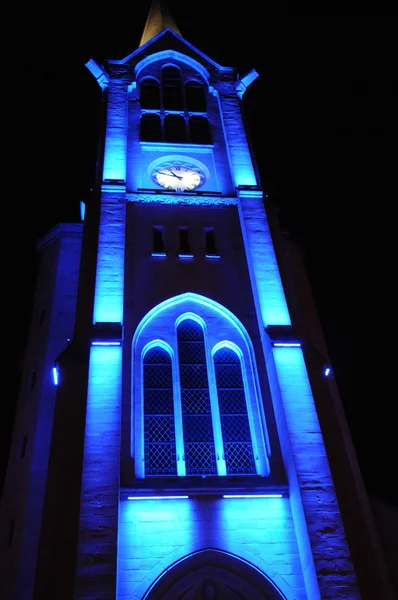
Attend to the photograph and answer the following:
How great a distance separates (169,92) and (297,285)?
12509 millimetres

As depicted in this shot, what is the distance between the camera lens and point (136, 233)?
21031 mm

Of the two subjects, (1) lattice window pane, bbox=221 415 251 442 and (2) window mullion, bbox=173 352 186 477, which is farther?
(1) lattice window pane, bbox=221 415 251 442

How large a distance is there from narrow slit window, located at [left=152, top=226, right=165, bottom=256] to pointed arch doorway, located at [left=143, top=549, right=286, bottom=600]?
9.83 meters

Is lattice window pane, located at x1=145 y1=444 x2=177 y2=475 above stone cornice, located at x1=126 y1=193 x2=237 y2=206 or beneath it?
beneath

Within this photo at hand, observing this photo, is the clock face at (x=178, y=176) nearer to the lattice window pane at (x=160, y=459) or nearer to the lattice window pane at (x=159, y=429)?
the lattice window pane at (x=159, y=429)

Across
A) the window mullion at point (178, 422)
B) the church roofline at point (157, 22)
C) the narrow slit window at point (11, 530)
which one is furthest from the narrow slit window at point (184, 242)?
the church roofline at point (157, 22)

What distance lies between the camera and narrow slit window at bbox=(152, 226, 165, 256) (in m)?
20.6

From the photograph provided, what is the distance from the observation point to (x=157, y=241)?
70.0ft

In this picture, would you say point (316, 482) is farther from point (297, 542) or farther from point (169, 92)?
point (169, 92)

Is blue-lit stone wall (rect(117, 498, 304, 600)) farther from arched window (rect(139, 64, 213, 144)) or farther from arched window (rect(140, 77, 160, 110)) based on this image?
arched window (rect(140, 77, 160, 110))

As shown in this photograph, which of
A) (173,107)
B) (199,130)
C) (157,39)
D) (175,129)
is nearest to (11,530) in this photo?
(175,129)

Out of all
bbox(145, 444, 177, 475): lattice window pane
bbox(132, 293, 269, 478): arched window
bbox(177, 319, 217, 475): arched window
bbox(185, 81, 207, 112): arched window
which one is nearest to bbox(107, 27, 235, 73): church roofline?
bbox(185, 81, 207, 112): arched window

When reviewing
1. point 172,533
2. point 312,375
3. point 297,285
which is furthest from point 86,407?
point 297,285

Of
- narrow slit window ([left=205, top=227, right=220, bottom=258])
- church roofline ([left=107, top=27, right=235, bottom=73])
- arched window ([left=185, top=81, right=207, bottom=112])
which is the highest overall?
church roofline ([left=107, top=27, right=235, bottom=73])
